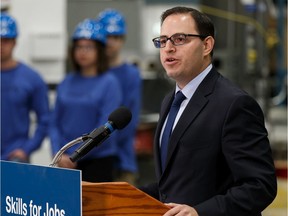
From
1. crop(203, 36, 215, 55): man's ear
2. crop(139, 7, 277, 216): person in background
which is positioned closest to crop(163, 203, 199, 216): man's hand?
crop(139, 7, 277, 216): person in background

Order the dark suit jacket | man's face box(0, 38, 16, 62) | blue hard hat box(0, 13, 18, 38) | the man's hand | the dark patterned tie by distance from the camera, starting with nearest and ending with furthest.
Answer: the man's hand, the dark suit jacket, the dark patterned tie, man's face box(0, 38, 16, 62), blue hard hat box(0, 13, 18, 38)

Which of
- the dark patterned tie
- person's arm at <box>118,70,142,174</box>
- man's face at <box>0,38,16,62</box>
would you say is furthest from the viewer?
person's arm at <box>118,70,142,174</box>

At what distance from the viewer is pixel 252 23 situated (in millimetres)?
10867

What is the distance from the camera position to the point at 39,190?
331 centimetres

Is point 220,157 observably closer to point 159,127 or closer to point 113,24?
point 159,127

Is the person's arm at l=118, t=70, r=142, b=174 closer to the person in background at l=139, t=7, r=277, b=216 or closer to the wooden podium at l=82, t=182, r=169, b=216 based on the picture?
the person in background at l=139, t=7, r=277, b=216

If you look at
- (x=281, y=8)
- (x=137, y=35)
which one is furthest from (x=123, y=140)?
(x=281, y=8)

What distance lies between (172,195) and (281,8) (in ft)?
42.3

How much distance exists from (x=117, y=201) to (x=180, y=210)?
0.24m

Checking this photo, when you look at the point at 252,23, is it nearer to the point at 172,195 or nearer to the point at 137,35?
the point at 137,35

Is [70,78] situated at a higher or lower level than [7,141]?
higher

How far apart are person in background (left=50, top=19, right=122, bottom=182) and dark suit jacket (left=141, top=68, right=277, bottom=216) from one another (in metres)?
2.82

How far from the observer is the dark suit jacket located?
331 cm

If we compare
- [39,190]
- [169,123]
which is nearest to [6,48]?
[169,123]
